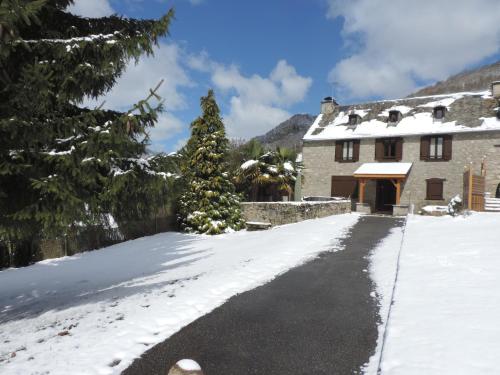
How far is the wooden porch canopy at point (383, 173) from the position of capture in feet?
67.9

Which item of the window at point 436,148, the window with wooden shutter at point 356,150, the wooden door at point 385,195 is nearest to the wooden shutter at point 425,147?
the window at point 436,148

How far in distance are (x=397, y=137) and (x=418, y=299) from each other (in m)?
19.3

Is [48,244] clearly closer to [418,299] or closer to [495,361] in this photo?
[418,299]

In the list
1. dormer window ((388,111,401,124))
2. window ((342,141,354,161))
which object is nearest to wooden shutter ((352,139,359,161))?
window ((342,141,354,161))

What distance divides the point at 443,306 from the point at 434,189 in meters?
18.8

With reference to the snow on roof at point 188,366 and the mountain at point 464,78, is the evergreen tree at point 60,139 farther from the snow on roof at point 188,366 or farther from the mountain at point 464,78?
the mountain at point 464,78

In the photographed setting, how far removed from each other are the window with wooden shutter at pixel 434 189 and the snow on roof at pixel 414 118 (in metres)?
3.14

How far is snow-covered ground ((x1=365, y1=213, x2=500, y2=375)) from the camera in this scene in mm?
3398

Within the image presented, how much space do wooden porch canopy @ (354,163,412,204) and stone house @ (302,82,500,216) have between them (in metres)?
0.06

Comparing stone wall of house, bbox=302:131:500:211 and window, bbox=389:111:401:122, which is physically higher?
window, bbox=389:111:401:122

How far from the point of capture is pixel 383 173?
2111 centimetres

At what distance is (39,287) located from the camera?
28.6ft

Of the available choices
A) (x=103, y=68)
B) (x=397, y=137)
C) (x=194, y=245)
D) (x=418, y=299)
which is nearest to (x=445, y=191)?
(x=397, y=137)

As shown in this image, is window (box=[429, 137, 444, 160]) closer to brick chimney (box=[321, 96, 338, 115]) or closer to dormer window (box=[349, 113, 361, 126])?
dormer window (box=[349, 113, 361, 126])
